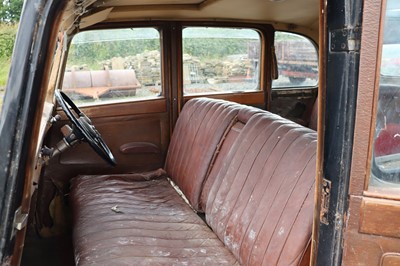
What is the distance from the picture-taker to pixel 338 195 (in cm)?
112

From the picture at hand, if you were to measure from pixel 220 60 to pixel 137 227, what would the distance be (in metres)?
1.79

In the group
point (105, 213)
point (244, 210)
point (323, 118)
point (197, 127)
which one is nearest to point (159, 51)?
point (197, 127)

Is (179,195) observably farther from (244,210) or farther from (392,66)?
(392,66)

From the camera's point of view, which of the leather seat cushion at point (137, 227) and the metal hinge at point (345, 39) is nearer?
the metal hinge at point (345, 39)

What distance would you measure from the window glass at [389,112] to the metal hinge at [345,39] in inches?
2.4

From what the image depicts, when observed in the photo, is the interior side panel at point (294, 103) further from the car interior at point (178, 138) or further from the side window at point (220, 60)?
the side window at point (220, 60)

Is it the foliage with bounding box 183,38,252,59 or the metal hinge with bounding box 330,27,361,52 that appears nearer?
the metal hinge with bounding box 330,27,361,52

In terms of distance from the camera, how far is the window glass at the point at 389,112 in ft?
3.36

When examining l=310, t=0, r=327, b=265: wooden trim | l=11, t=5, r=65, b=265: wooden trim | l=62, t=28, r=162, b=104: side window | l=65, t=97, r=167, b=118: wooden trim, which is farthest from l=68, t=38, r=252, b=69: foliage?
l=310, t=0, r=327, b=265: wooden trim

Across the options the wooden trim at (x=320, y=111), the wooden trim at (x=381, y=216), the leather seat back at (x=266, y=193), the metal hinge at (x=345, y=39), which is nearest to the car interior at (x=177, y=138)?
the leather seat back at (x=266, y=193)

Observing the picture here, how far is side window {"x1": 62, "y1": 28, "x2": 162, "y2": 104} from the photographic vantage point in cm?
297

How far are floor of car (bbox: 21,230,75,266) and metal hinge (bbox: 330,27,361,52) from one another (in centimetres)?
227

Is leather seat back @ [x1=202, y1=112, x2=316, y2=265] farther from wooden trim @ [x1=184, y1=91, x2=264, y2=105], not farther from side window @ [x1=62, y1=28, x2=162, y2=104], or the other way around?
wooden trim @ [x1=184, y1=91, x2=264, y2=105]

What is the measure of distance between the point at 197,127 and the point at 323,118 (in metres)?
1.75
